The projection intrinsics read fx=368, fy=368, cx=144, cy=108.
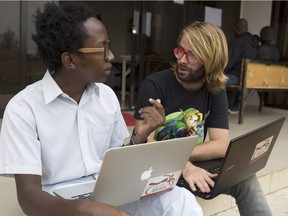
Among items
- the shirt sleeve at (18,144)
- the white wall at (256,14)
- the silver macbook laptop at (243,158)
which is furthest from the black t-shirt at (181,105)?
the white wall at (256,14)

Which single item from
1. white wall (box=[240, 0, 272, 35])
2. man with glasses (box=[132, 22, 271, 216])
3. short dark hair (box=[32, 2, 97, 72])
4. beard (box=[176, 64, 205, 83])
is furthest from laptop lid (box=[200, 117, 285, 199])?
white wall (box=[240, 0, 272, 35])

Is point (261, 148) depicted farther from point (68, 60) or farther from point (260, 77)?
point (260, 77)

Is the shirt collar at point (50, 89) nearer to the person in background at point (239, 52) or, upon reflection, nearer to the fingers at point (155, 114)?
the fingers at point (155, 114)

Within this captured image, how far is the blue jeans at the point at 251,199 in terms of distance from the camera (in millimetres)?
1548

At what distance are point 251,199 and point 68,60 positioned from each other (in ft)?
3.17

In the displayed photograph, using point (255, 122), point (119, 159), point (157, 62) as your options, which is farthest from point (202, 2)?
point (119, 159)

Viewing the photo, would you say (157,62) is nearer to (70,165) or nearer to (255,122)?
(255,122)

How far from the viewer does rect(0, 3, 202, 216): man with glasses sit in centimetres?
104

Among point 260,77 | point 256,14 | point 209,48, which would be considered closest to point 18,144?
point 209,48

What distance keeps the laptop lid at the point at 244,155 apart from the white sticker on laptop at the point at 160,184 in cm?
20

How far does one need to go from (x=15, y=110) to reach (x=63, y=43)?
10.2 inches

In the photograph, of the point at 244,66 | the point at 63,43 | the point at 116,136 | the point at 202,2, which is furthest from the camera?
the point at 202,2

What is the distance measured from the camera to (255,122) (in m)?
4.62

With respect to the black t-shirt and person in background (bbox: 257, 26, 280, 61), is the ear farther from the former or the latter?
person in background (bbox: 257, 26, 280, 61)
